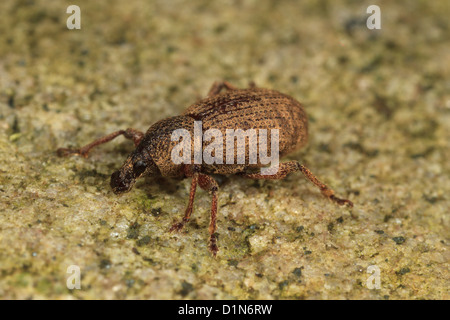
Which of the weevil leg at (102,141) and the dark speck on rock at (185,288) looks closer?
the dark speck on rock at (185,288)

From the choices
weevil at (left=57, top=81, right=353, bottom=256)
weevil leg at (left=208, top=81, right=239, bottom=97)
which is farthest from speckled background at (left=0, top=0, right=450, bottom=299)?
weevil leg at (left=208, top=81, right=239, bottom=97)

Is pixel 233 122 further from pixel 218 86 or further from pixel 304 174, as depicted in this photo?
pixel 218 86

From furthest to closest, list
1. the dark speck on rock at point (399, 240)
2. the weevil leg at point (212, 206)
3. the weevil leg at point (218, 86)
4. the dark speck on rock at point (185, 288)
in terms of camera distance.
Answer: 1. the weevil leg at point (218, 86)
2. the dark speck on rock at point (399, 240)
3. the weevil leg at point (212, 206)
4. the dark speck on rock at point (185, 288)

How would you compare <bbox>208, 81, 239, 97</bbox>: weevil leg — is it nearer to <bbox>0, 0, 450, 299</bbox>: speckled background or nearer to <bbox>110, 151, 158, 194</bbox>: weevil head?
<bbox>0, 0, 450, 299</bbox>: speckled background

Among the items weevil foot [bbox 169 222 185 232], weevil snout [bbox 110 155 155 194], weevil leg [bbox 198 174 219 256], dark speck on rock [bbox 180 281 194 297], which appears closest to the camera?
dark speck on rock [bbox 180 281 194 297]

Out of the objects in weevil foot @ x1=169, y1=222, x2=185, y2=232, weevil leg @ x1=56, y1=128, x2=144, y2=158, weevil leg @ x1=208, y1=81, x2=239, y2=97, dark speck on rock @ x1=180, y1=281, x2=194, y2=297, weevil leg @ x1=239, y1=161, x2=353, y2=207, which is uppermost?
weevil leg @ x1=208, y1=81, x2=239, y2=97

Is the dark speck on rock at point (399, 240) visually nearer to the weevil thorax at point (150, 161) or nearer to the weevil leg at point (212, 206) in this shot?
the weevil leg at point (212, 206)

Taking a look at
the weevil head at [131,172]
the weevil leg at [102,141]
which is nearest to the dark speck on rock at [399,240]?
the weevil head at [131,172]
